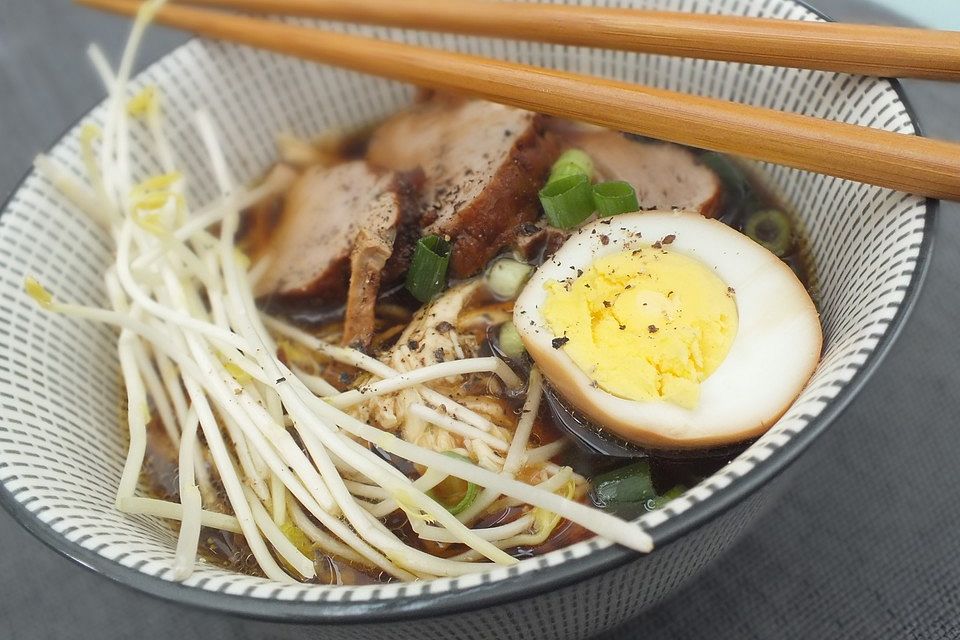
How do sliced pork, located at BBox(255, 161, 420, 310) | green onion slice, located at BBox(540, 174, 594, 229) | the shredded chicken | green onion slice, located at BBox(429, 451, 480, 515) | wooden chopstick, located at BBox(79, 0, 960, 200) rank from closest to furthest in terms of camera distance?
wooden chopstick, located at BBox(79, 0, 960, 200), green onion slice, located at BBox(429, 451, 480, 515), the shredded chicken, green onion slice, located at BBox(540, 174, 594, 229), sliced pork, located at BBox(255, 161, 420, 310)

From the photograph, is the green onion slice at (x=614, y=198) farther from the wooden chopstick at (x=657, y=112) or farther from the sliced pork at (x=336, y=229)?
the sliced pork at (x=336, y=229)

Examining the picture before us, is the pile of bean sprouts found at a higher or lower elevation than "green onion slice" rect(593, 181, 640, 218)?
lower

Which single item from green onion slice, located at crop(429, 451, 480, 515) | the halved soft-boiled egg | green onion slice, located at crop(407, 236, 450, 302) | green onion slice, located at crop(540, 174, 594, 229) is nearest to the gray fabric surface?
the halved soft-boiled egg

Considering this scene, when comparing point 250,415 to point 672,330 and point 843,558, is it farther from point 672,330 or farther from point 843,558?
point 843,558

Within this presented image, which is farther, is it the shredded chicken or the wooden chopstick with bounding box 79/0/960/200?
the shredded chicken

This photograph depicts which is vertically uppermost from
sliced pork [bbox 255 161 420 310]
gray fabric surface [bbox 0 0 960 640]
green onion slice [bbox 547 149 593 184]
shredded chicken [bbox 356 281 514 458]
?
green onion slice [bbox 547 149 593 184]

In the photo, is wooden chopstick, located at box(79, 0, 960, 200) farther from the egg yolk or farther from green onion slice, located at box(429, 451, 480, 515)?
green onion slice, located at box(429, 451, 480, 515)

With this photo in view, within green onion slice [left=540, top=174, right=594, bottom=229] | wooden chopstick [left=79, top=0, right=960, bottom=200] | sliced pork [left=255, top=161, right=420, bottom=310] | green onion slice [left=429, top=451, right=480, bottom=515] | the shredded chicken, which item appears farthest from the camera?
sliced pork [left=255, top=161, right=420, bottom=310]
